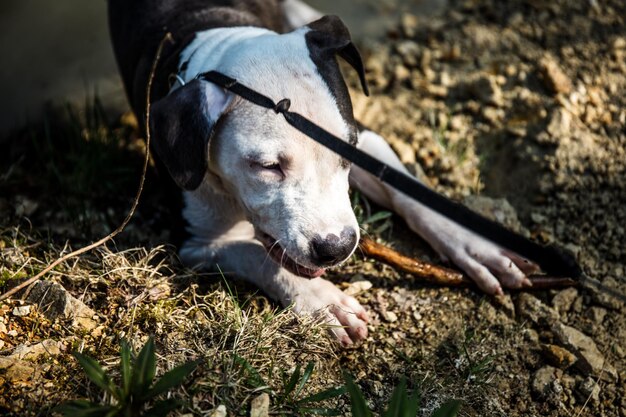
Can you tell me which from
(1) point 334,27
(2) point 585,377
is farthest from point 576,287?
(1) point 334,27

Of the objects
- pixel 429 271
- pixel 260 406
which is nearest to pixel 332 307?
pixel 429 271

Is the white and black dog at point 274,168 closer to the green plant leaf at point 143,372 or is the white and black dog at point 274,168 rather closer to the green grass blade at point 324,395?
the green grass blade at point 324,395

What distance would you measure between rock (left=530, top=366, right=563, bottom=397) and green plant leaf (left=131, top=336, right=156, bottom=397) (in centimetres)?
149

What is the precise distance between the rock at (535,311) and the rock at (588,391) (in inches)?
Result: 11.8

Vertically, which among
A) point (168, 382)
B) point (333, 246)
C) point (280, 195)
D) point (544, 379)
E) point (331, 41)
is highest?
point (331, 41)

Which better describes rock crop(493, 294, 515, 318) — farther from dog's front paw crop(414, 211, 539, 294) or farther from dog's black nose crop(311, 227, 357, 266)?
dog's black nose crop(311, 227, 357, 266)

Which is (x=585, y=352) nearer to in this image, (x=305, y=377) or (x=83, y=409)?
(x=305, y=377)

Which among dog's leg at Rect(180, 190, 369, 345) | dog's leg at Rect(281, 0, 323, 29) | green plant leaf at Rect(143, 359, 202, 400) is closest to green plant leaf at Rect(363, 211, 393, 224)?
dog's leg at Rect(180, 190, 369, 345)

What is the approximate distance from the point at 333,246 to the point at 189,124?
0.72m

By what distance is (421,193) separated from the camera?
221 centimetres

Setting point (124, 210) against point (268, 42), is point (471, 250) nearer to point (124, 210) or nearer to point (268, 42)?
point (268, 42)

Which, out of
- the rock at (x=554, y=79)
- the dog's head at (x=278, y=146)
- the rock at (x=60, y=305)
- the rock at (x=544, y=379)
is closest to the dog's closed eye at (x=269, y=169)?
the dog's head at (x=278, y=146)

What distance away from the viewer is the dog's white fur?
8.21 ft

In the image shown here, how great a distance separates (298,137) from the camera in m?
2.47
